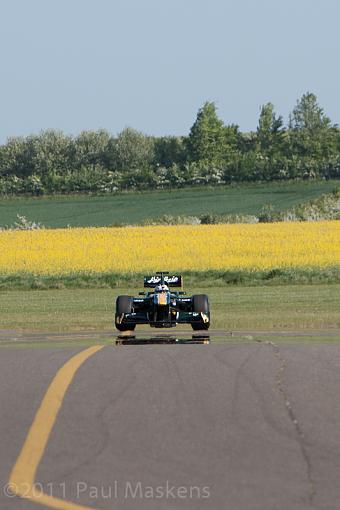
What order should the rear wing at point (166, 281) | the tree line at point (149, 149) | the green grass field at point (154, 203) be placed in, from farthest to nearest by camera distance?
the tree line at point (149, 149) → the green grass field at point (154, 203) → the rear wing at point (166, 281)

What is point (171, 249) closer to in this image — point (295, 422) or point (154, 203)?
point (295, 422)

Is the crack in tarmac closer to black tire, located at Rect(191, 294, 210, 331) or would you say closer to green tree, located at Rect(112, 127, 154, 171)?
black tire, located at Rect(191, 294, 210, 331)

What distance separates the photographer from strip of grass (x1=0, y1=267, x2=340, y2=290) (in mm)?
39156

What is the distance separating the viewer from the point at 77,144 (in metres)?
166

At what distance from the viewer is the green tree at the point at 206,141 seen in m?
168

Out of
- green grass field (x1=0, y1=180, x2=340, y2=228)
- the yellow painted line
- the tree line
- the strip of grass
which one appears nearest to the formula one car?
the yellow painted line

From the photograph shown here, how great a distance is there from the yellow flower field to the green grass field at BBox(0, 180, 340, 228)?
88.7ft

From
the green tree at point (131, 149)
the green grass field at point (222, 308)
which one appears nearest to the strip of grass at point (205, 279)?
the green grass field at point (222, 308)

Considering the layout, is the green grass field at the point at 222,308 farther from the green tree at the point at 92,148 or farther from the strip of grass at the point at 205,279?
the green tree at the point at 92,148

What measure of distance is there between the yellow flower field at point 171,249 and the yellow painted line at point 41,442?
3141 cm

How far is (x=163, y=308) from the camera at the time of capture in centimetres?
1983

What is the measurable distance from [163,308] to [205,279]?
2021cm

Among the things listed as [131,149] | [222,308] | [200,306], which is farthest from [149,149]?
[200,306]

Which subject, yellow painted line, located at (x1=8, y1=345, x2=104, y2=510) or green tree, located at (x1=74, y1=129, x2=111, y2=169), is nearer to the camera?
yellow painted line, located at (x1=8, y1=345, x2=104, y2=510)
